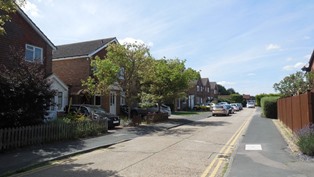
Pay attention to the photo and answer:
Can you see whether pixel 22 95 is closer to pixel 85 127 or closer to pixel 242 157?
pixel 85 127

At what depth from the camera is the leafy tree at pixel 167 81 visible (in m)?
29.4

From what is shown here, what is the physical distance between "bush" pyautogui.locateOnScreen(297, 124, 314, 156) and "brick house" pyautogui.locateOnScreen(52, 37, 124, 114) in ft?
68.5

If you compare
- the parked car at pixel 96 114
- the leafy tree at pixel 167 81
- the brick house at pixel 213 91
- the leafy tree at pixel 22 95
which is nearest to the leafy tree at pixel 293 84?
the leafy tree at pixel 167 81

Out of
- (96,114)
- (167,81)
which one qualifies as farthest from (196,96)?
(96,114)

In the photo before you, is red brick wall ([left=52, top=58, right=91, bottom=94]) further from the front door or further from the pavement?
the pavement

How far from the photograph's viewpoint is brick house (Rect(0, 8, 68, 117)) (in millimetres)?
21672

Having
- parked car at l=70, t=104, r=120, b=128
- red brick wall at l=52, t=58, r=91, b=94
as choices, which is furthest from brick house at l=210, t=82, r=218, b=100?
parked car at l=70, t=104, r=120, b=128

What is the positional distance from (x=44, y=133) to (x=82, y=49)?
19.5 metres

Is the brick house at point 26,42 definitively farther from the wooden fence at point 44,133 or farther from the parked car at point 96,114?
the wooden fence at point 44,133

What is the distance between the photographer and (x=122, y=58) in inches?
987

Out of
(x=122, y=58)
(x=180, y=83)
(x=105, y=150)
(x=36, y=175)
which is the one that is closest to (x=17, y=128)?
(x=105, y=150)

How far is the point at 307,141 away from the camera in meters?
11.1

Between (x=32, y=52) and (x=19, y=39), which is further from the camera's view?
(x=32, y=52)

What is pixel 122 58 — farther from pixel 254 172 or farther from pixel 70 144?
pixel 254 172
